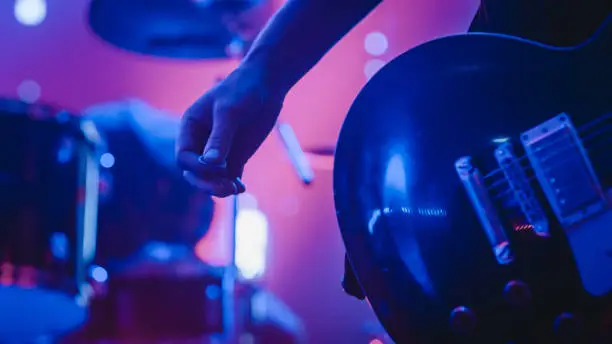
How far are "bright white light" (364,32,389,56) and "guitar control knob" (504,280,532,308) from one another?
2373mm

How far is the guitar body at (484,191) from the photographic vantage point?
2.41 ft

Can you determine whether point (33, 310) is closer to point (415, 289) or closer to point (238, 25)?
point (238, 25)

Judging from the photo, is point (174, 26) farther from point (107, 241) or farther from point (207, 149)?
point (207, 149)

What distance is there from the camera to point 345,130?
2.64 feet

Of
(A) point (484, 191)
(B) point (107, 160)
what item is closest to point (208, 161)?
(A) point (484, 191)

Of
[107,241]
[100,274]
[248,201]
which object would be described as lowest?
[100,274]

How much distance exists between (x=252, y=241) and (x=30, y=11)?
1.76 meters

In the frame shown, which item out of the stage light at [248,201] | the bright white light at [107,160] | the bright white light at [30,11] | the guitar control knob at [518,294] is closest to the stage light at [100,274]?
the bright white light at [107,160]

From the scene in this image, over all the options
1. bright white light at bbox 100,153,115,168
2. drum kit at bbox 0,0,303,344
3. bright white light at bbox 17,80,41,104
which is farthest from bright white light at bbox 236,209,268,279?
bright white light at bbox 17,80,41,104

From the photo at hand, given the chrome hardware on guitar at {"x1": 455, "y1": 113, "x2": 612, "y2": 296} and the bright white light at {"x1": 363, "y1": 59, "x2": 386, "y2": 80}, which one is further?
the bright white light at {"x1": 363, "y1": 59, "x2": 386, "y2": 80}

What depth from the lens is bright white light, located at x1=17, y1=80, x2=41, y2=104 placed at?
3309 mm

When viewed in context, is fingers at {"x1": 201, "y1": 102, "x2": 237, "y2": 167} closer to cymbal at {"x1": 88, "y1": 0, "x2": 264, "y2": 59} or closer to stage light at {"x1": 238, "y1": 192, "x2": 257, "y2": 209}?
cymbal at {"x1": 88, "y1": 0, "x2": 264, "y2": 59}

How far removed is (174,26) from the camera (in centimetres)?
231

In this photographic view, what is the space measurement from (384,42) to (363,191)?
7.63 feet
